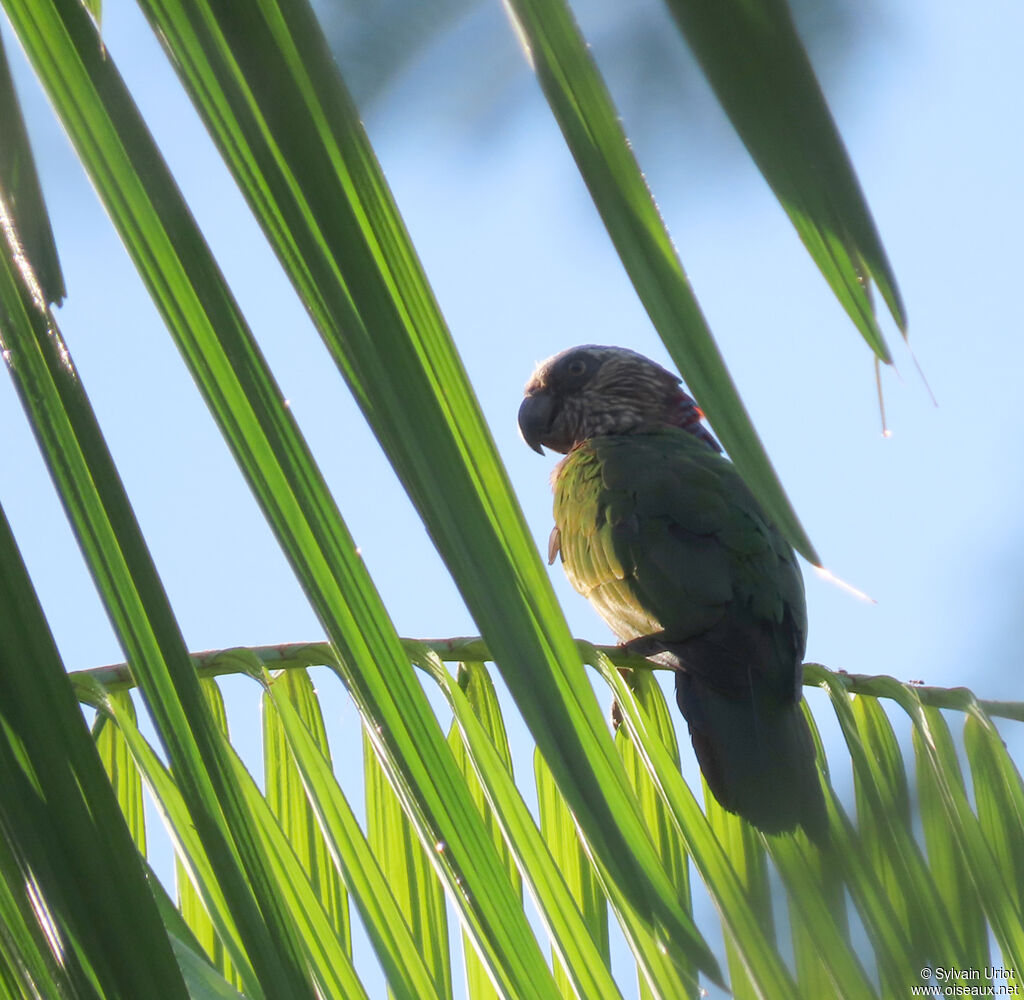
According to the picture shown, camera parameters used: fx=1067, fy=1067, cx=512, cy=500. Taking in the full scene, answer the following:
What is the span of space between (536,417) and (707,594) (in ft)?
5.65

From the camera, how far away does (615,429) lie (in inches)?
135

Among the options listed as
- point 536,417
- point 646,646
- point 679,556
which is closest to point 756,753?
point 646,646

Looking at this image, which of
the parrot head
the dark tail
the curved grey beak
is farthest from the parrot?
the curved grey beak

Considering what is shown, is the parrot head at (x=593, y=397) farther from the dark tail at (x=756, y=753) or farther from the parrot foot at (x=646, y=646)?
the dark tail at (x=756, y=753)

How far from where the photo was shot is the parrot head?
359 centimetres

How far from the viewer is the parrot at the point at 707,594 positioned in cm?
188

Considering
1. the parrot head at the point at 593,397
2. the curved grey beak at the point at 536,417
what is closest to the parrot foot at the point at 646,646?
the parrot head at the point at 593,397

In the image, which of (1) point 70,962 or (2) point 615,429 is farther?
(2) point 615,429

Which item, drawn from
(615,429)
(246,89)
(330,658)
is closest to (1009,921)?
(330,658)

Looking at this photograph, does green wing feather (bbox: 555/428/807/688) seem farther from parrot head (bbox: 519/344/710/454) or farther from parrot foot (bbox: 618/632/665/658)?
parrot head (bbox: 519/344/710/454)

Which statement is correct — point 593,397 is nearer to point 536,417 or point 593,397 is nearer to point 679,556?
point 536,417

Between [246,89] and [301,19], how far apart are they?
1.7 inches

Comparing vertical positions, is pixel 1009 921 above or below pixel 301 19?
below

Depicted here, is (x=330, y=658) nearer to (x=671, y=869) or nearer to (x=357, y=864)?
(x=357, y=864)
